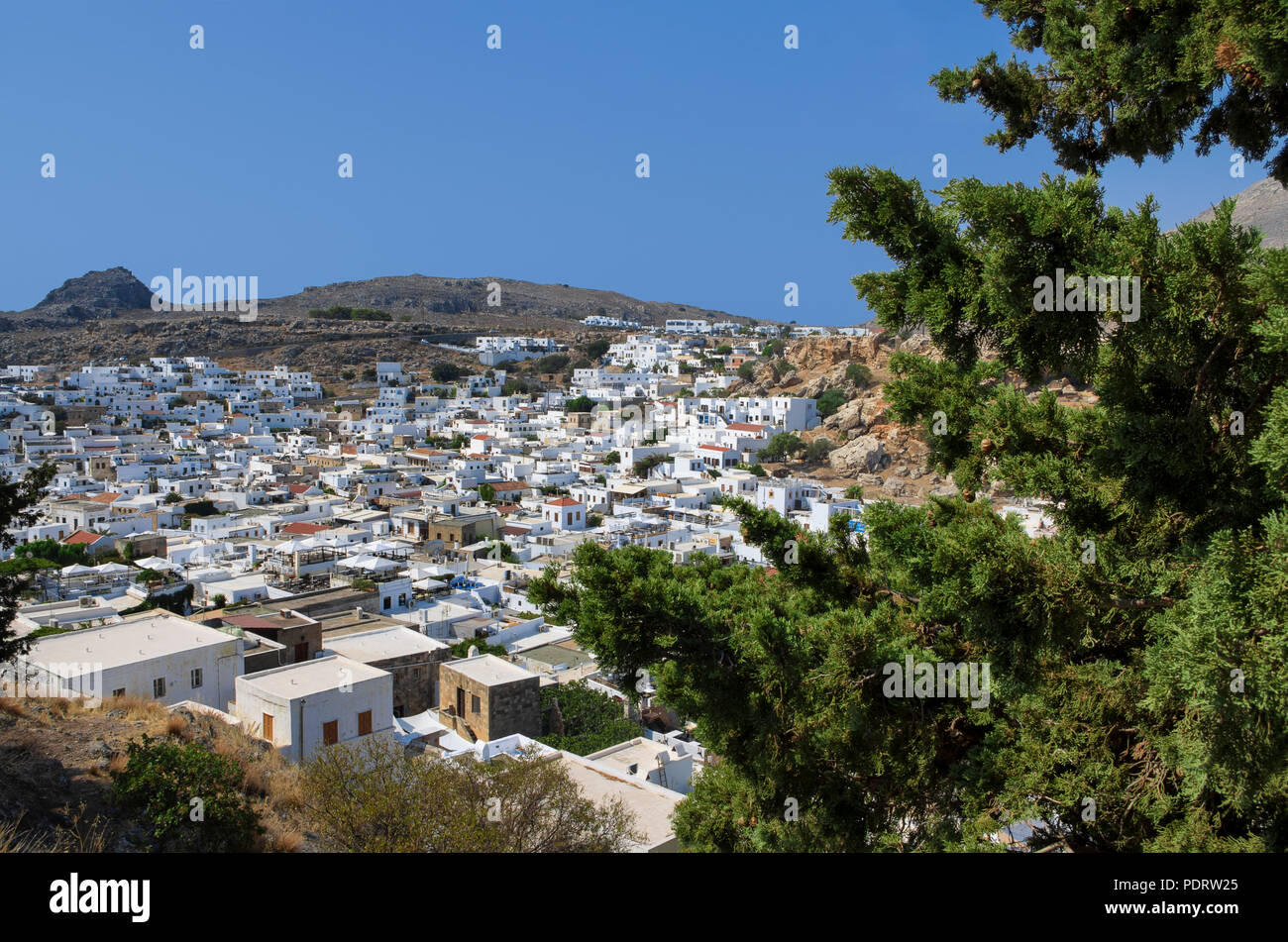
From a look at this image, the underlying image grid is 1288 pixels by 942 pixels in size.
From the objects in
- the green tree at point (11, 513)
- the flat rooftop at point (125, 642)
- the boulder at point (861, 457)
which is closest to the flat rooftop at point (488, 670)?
the flat rooftop at point (125, 642)

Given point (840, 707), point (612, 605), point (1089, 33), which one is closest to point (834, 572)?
point (840, 707)

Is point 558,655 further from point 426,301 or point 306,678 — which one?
point 426,301

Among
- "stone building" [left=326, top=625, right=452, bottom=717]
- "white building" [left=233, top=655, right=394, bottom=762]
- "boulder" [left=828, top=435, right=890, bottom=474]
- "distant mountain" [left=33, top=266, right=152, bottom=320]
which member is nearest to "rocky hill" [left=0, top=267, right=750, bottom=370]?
"distant mountain" [left=33, top=266, right=152, bottom=320]

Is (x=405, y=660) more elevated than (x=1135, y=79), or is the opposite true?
(x=1135, y=79)

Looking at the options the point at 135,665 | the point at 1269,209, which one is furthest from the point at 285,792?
the point at 1269,209

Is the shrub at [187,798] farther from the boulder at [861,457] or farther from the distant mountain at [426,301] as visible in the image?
the distant mountain at [426,301]
